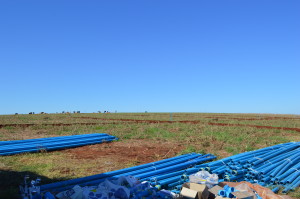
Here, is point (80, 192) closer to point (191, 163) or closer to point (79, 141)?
point (191, 163)

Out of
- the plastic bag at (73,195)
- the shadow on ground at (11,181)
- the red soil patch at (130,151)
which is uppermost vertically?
the plastic bag at (73,195)

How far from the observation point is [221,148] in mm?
11258

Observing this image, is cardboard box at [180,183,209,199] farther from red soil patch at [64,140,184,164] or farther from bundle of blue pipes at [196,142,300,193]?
red soil patch at [64,140,184,164]

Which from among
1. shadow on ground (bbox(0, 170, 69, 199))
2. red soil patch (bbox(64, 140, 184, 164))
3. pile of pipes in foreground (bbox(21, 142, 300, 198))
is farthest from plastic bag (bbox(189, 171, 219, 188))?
shadow on ground (bbox(0, 170, 69, 199))

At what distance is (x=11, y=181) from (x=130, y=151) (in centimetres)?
498

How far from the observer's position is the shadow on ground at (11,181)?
5.19 meters

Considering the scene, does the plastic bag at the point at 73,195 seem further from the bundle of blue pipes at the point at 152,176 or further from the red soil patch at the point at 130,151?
the red soil patch at the point at 130,151

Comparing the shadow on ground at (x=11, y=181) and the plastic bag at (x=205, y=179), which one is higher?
the plastic bag at (x=205, y=179)

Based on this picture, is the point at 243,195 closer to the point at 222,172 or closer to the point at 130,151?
the point at 222,172

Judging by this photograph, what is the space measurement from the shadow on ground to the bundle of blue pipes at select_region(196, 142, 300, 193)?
4342mm

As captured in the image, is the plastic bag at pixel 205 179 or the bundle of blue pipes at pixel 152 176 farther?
the plastic bag at pixel 205 179

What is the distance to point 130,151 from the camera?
10.6 meters

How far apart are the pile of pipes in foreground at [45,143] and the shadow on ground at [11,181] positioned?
8.69ft

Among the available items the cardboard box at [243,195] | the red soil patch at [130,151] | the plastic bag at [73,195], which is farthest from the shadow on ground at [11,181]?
the cardboard box at [243,195]
